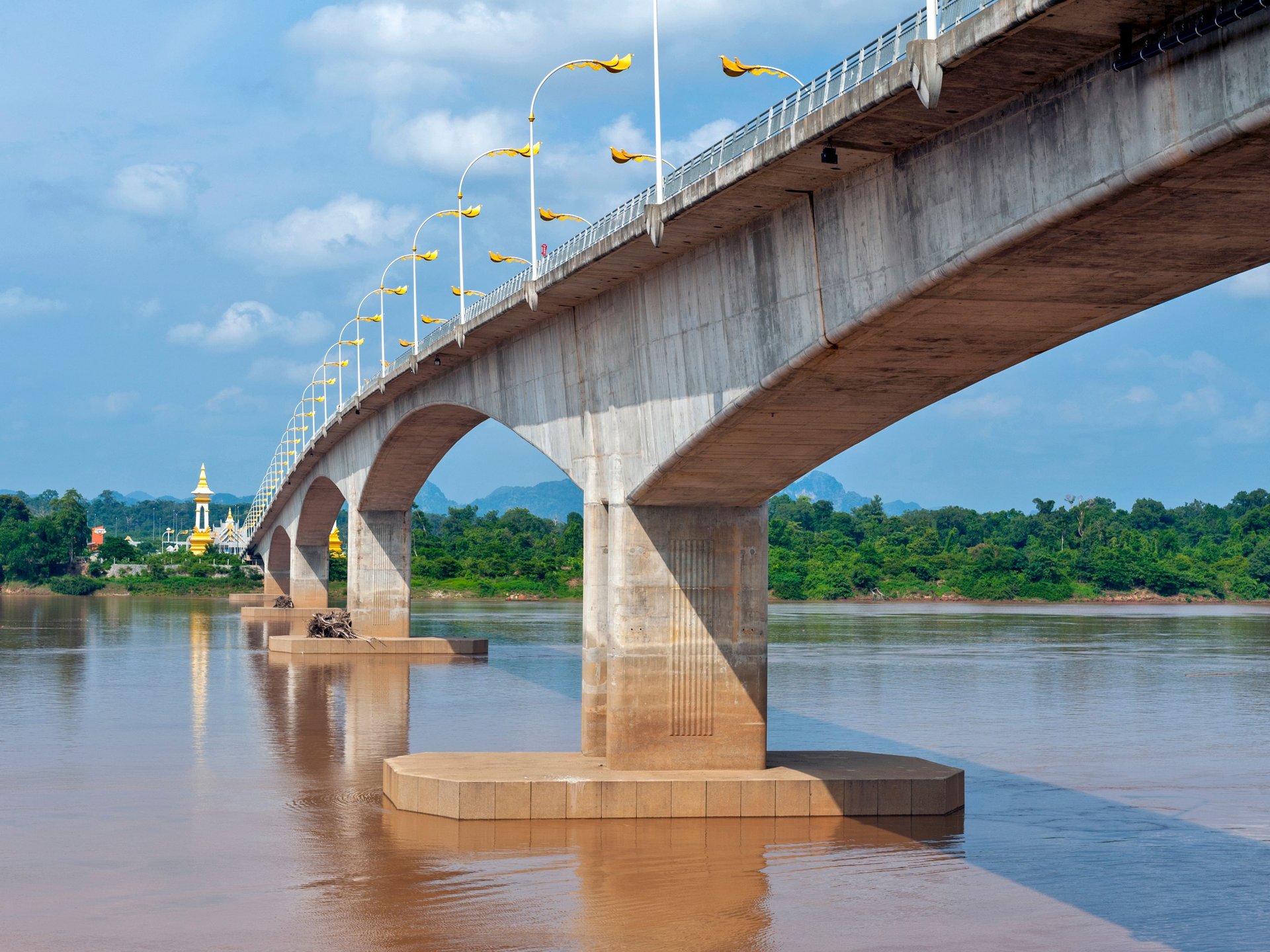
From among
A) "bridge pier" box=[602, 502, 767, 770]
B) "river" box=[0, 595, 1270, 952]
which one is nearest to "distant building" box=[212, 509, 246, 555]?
"river" box=[0, 595, 1270, 952]

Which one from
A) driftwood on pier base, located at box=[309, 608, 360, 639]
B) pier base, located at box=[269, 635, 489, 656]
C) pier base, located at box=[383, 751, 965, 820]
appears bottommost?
pier base, located at box=[383, 751, 965, 820]

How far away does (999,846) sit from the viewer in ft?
69.5

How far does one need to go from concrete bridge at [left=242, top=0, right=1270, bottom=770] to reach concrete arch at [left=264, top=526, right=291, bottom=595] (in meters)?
78.9

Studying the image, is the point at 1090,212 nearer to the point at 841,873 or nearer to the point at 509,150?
the point at 841,873

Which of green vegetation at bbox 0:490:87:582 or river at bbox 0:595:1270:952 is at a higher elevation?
green vegetation at bbox 0:490:87:582

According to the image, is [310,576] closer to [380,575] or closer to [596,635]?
[380,575]

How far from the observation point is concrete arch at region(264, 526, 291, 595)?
357 feet

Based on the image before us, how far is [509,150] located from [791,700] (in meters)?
16.5

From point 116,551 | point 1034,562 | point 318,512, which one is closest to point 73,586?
point 116,551

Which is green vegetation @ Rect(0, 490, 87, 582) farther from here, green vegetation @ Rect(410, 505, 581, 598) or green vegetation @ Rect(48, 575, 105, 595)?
green vegetation @ Rect(410, 505, 581, 598)

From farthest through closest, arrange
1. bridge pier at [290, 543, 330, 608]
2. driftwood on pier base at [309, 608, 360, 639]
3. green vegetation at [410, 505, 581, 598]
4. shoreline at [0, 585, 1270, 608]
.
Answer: green vegetation at [410, 505, 581, 598]
shoreline at [0, 585, 1270, 608]
bridge pier at [290, 543, 330, 608]
driftwood on pier base at [309, 608, 360, 639]

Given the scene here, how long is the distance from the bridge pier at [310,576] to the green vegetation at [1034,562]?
41.3m

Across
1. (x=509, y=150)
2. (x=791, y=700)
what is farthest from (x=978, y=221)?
(x=791, y=700)

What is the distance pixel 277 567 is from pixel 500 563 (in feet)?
61.8
